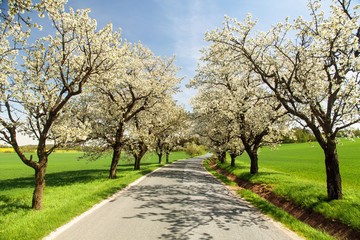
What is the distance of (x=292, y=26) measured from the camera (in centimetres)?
1417

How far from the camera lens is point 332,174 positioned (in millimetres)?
13508

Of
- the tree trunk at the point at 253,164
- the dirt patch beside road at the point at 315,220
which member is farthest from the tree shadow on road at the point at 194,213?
the tree trunk at the point at 253,164

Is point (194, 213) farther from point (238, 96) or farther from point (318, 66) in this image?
point (238, 96)

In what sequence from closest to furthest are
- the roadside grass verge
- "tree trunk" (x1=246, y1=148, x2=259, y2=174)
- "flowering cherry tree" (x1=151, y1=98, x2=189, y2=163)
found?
the roadside grass verge → "tree trunk" (x1=246, y1=148, x2=259, y2=174) → "flowering cherry tree" (x1=151, y1=98, x2=189, y2=163)

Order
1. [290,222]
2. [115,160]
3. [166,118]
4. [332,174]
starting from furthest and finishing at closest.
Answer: [166,118] → [115,160] → [332,174] → [290,222]

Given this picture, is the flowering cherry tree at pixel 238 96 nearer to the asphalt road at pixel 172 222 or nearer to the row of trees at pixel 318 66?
the row of trees at pixel 318 66

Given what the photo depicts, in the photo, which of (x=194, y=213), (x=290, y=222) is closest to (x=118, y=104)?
(x=194, y=213)

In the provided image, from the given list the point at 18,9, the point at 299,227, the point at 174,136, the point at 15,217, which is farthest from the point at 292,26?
the point at 174,136

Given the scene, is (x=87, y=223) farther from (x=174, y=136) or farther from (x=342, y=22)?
(x=174, y=136)

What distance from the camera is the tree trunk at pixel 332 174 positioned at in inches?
520

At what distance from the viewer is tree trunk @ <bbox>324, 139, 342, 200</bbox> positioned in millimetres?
13195

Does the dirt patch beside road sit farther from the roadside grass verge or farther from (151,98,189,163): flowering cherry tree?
(151,98,189,163): flowering cherry tree

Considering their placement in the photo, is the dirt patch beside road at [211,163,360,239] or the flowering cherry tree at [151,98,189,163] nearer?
the dirt patch beside road at [211,163,360,239]

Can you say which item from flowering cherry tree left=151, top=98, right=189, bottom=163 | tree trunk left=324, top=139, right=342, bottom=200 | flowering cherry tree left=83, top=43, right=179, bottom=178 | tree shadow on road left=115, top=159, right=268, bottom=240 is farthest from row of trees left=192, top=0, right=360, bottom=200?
flowering cherry tree left=151, top=98, right=189, bottom=163
